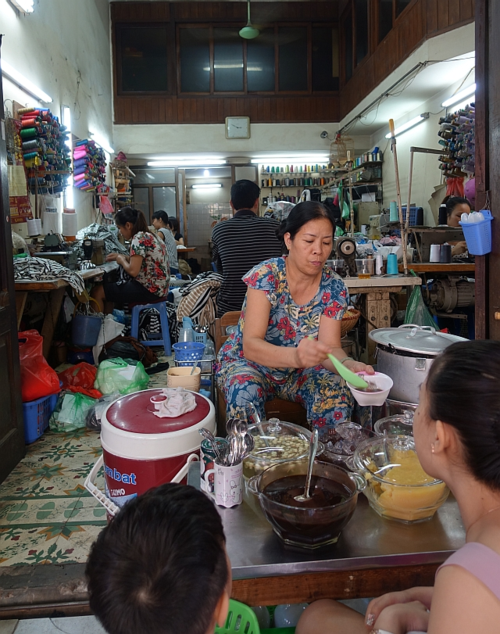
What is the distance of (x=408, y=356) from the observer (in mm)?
2168

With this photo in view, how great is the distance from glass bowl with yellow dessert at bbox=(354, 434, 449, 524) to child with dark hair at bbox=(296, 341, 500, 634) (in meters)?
0.19

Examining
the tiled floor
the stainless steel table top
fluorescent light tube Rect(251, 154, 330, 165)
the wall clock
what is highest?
the wall clock

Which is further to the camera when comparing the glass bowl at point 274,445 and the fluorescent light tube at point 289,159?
the fluorescent light tube at point 289,159

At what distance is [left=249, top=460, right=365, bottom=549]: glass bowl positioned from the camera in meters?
1.11

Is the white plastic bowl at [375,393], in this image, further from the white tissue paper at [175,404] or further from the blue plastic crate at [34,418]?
the blue plastic crate at [34,418]

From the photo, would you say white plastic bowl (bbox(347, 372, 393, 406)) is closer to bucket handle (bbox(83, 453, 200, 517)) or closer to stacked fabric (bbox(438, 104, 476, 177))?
bucket handle (bbox(83, 453, 200, 517))

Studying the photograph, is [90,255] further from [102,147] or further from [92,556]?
[92,556]

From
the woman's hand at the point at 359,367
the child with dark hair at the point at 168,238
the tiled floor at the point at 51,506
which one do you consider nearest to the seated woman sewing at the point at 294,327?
the woman's hand at the point at 359,367

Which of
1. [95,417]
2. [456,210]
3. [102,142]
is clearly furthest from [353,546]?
[102,142]

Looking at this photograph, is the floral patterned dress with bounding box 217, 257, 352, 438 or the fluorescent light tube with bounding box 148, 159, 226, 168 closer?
the floral patterned dress with bounding box 217, 257, 352, 438

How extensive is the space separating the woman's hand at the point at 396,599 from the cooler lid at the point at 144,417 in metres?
0.86

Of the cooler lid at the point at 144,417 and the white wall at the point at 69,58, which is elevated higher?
the white wall at the point at 69,58

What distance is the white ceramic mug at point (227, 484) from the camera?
1294 millimetres

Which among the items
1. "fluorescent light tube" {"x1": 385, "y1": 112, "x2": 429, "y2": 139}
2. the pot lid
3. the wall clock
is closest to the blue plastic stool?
the pot lid
